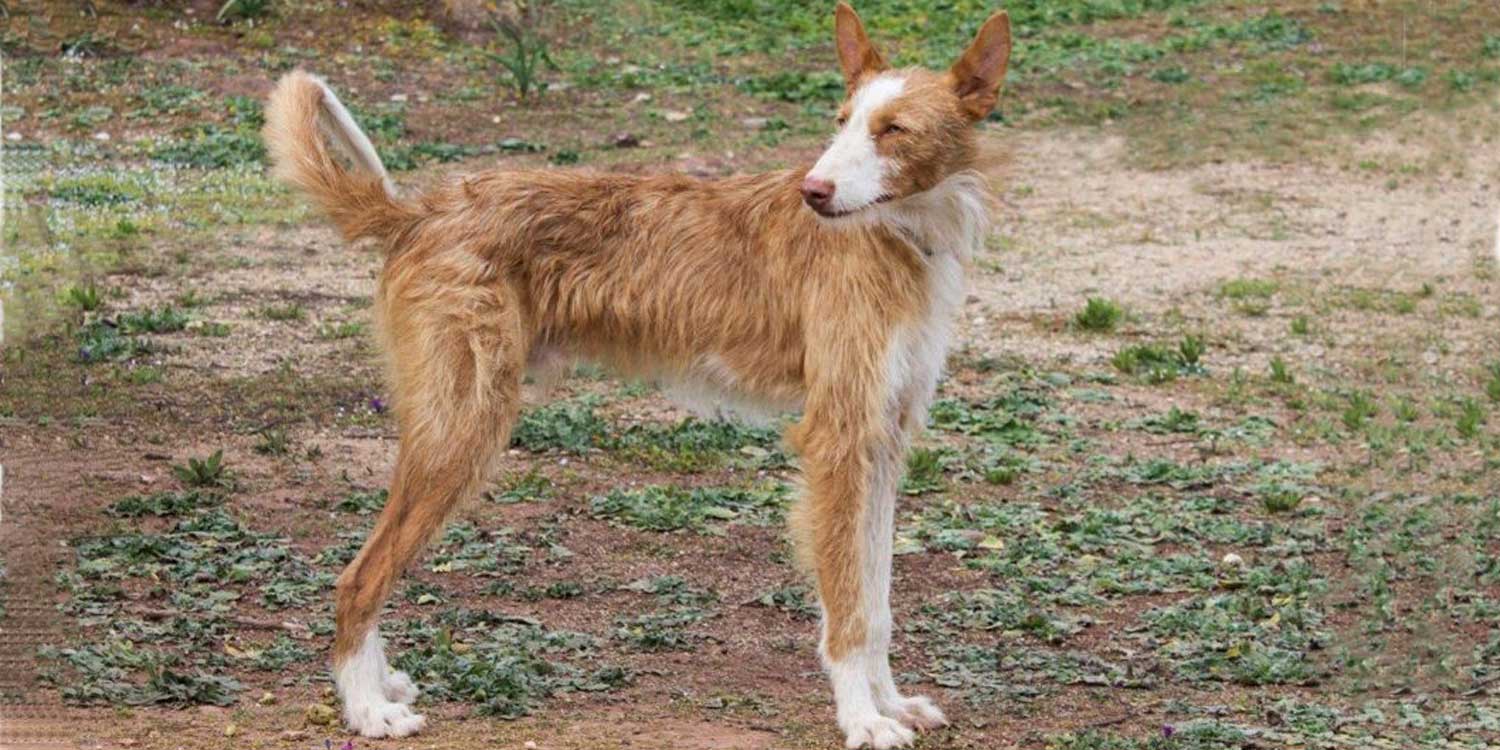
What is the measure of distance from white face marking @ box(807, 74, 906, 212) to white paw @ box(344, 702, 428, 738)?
1.81 meters

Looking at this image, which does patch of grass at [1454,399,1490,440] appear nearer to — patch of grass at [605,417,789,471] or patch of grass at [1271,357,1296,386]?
patch of grass at [1271,357,1296,386]

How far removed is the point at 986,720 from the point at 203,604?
99.6 inches

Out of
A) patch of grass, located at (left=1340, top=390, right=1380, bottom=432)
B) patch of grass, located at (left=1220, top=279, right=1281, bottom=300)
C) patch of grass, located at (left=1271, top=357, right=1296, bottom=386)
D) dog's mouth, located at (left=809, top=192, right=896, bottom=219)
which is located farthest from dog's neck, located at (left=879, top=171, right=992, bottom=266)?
patch of grass, located at (left=1220, top=279, right=1281, bottom=300)

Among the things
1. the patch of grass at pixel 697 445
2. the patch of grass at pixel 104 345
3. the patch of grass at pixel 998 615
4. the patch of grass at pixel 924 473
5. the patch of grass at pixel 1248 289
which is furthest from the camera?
the patch of grass at pixel 1248 289

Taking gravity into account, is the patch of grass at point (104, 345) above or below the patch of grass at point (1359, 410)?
below

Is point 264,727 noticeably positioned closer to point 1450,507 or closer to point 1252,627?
point 1252,627

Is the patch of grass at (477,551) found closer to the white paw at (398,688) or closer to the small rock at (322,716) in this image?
the white paw at (398,688)

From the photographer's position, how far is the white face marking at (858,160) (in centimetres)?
575

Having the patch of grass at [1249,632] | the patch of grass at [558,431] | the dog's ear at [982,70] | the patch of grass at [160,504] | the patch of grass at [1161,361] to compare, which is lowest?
the patch of grass at [558,431]

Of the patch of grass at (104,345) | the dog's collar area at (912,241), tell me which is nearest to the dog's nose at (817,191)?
the dog's collar area at (912,241)

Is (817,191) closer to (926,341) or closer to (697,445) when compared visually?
(926,341)

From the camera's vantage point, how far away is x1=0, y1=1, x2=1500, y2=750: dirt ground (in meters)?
6.18

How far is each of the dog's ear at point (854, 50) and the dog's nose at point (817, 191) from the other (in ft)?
1.58

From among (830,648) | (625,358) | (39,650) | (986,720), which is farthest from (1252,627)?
(39,650)
